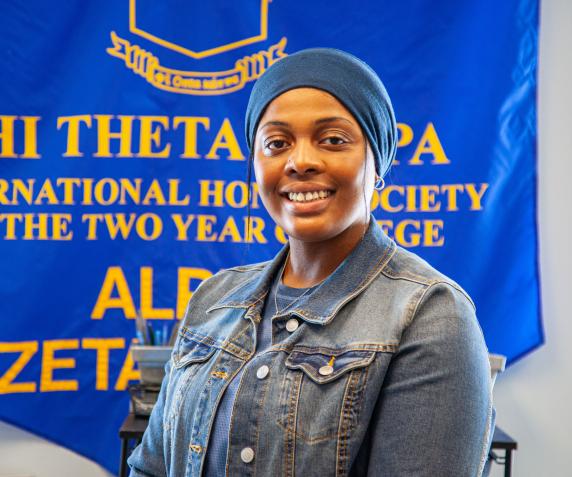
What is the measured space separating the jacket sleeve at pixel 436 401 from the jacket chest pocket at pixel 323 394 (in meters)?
0.03

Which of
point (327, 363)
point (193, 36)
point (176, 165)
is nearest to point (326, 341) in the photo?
point (327, 363)

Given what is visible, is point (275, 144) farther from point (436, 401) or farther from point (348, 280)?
point (436, 401)

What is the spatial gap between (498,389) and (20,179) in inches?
58.0

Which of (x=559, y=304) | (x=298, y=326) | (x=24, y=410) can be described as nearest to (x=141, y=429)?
(x=24, y=410)

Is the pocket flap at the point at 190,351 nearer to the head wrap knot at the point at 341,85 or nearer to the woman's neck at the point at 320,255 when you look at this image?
the woman's neck at the point at 320,255

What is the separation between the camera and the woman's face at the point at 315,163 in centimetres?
90

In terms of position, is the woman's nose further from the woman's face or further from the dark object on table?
the dark object on table

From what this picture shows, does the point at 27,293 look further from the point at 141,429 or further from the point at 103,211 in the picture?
the point at 141,429

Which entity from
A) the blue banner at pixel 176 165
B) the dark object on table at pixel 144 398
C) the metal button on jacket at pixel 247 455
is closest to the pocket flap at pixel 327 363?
the metal button on jacket at pixel 247 455

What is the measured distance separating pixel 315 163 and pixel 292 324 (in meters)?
0.20

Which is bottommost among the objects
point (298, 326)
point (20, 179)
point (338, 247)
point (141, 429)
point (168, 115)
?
point (141, 429)

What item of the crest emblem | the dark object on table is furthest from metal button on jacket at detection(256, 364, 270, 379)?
the crest emblem

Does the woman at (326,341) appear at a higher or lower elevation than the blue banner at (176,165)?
lower

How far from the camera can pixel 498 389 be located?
7.05 ft
